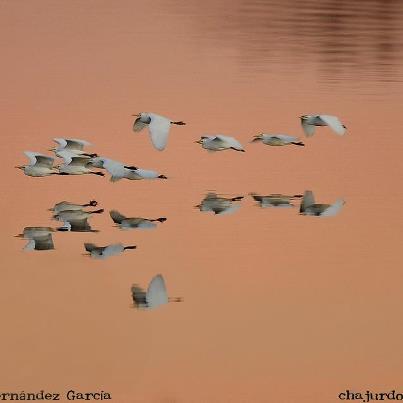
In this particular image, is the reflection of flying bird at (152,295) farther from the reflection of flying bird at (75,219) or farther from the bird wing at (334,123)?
the bird wing at (334,123)

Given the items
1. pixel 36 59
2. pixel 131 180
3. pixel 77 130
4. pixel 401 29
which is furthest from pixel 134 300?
pixel 401 29

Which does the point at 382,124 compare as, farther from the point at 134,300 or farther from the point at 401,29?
the point at 134,300

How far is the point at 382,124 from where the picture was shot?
241 centimetres

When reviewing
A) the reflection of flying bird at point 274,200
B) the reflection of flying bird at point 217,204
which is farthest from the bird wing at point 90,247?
the reflection of flying bird at point 274,200

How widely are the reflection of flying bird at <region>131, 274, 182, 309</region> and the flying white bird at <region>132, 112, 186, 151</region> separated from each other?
0.32 meters

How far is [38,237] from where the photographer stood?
2.21m

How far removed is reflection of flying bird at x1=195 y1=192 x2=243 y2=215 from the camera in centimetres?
228

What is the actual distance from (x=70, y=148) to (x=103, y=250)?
0.86 feet

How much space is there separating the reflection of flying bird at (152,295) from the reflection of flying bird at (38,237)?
227 millimetres

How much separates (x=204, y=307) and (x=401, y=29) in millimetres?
933

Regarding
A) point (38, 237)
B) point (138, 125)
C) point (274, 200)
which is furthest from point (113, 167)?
point (274, 200)

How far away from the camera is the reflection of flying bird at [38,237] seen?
86.7 inches

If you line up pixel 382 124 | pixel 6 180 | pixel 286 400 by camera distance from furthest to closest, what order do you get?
pixel 382 124, pixel 6 180, pixel 286 400

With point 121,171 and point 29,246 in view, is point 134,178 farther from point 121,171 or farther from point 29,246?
point 29,246
